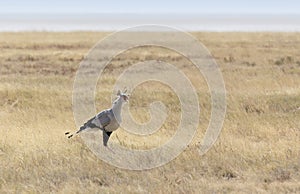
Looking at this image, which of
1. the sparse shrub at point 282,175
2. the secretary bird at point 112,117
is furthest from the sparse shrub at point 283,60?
the secretary bird at point 112,117

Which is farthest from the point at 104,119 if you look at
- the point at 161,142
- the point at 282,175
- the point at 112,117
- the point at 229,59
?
the point at 229,59

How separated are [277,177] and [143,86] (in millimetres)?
12173

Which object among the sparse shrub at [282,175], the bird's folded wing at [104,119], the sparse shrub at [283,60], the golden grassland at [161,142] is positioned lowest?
the golden grassland at [161,142]

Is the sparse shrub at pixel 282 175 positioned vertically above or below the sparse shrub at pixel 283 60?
below

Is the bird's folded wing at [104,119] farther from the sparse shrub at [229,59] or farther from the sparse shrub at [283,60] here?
the sparse shrub at [229,59]

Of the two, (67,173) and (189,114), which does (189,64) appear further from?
(67,173)

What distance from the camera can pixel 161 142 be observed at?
11.4 m

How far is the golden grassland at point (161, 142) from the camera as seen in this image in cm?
862

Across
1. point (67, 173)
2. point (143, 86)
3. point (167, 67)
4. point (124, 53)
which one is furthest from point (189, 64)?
point (67, 173)

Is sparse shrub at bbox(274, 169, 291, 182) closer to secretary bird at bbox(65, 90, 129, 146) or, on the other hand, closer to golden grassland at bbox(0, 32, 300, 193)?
golden grassland at bbox(0, 32, 300, 193)

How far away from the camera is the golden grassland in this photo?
8625mm

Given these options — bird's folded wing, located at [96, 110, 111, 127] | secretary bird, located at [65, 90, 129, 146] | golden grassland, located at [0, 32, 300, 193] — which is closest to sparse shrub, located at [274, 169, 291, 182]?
golden grassland, located at [0, 32, 300, 193]

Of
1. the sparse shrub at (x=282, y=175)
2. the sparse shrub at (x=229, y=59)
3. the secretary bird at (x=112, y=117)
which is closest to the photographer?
the sparse shrub at (x=282, y=175)

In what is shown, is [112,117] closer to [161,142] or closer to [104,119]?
[104,119]
